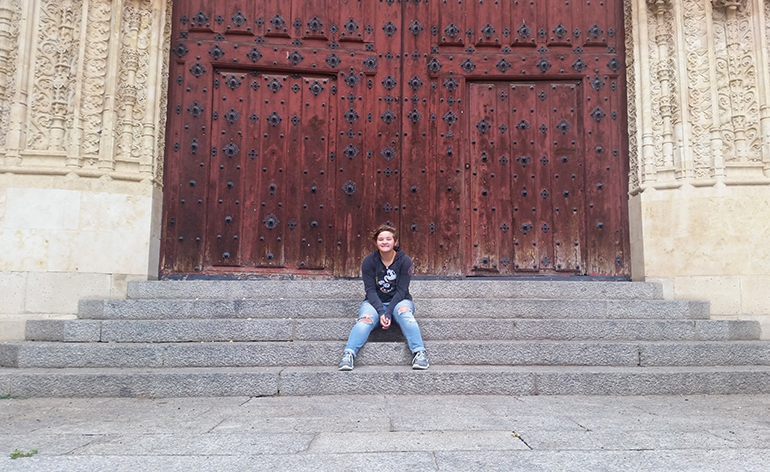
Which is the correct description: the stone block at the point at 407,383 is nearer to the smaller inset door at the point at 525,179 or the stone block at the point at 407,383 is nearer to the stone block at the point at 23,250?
the smaller inset door at the point at 525,179

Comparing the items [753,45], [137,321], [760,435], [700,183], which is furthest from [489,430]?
[753,45]

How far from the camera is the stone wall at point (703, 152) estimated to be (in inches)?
193

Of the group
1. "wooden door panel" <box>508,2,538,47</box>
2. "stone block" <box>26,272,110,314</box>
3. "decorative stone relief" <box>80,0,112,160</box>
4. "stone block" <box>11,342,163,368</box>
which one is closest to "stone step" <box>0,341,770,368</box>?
"stone block" <box>11,342,163,368</box>

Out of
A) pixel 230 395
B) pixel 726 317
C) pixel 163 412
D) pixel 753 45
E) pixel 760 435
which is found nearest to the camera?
pixel 760 435

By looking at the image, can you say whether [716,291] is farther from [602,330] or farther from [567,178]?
[567,178]

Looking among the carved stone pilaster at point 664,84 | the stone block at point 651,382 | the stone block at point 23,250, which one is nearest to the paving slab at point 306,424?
the stone block at point 651,382

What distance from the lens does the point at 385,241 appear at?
423cm

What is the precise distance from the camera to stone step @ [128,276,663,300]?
473 cm

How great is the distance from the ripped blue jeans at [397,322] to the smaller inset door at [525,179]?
1885 millimetres

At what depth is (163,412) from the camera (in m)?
3.12

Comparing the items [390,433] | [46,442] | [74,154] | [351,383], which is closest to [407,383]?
[351,383]

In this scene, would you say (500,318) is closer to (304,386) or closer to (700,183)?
(304,386)

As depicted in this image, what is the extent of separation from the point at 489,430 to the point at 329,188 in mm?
3574

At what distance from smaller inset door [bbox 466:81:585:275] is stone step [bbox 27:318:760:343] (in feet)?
4.64
